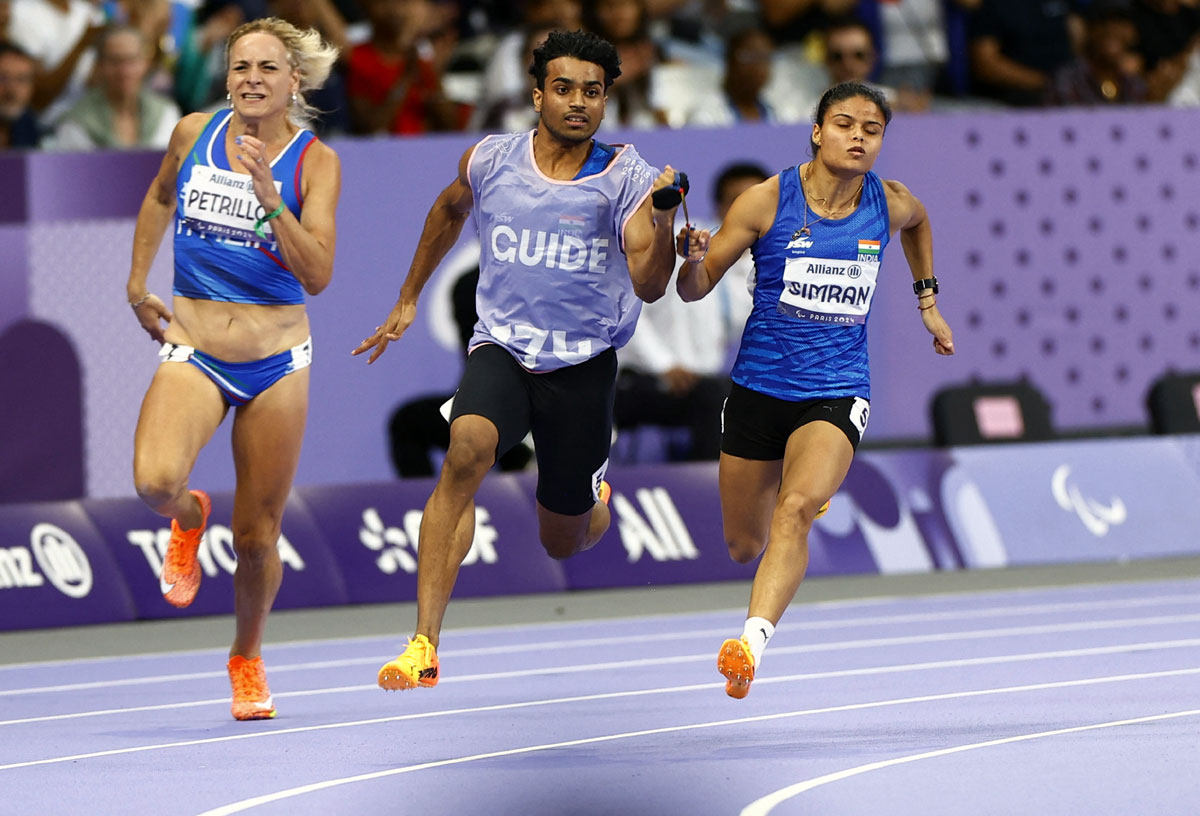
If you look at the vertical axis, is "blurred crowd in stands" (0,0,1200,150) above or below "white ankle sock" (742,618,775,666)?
below

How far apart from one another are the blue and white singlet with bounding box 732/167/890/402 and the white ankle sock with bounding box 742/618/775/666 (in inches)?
41.9

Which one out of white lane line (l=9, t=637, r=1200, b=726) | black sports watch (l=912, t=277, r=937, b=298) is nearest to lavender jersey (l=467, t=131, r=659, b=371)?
black sports watch (l=912, t=277, r=937, b=298)

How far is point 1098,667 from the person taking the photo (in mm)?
8047

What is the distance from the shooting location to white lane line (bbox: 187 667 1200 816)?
541 cm

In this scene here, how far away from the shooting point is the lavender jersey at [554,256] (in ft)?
22.1

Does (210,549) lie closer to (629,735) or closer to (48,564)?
(48,564)

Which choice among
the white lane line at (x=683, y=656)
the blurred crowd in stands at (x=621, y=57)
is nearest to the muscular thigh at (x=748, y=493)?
the white lane line at (x=683, y=656)

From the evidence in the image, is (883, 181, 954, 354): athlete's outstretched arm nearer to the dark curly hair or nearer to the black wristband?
the dark curly hair

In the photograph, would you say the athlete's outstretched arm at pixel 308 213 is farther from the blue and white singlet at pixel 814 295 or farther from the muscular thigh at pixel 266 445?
the blue and white singlet at pixel 814 295

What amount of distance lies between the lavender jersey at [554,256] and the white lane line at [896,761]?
185 centimetres

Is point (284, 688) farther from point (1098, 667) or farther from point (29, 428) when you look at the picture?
point (29, 428)

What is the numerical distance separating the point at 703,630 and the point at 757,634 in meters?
3.59

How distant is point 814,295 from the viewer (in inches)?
279

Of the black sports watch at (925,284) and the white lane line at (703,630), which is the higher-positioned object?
the black sports watch at (925,284)
